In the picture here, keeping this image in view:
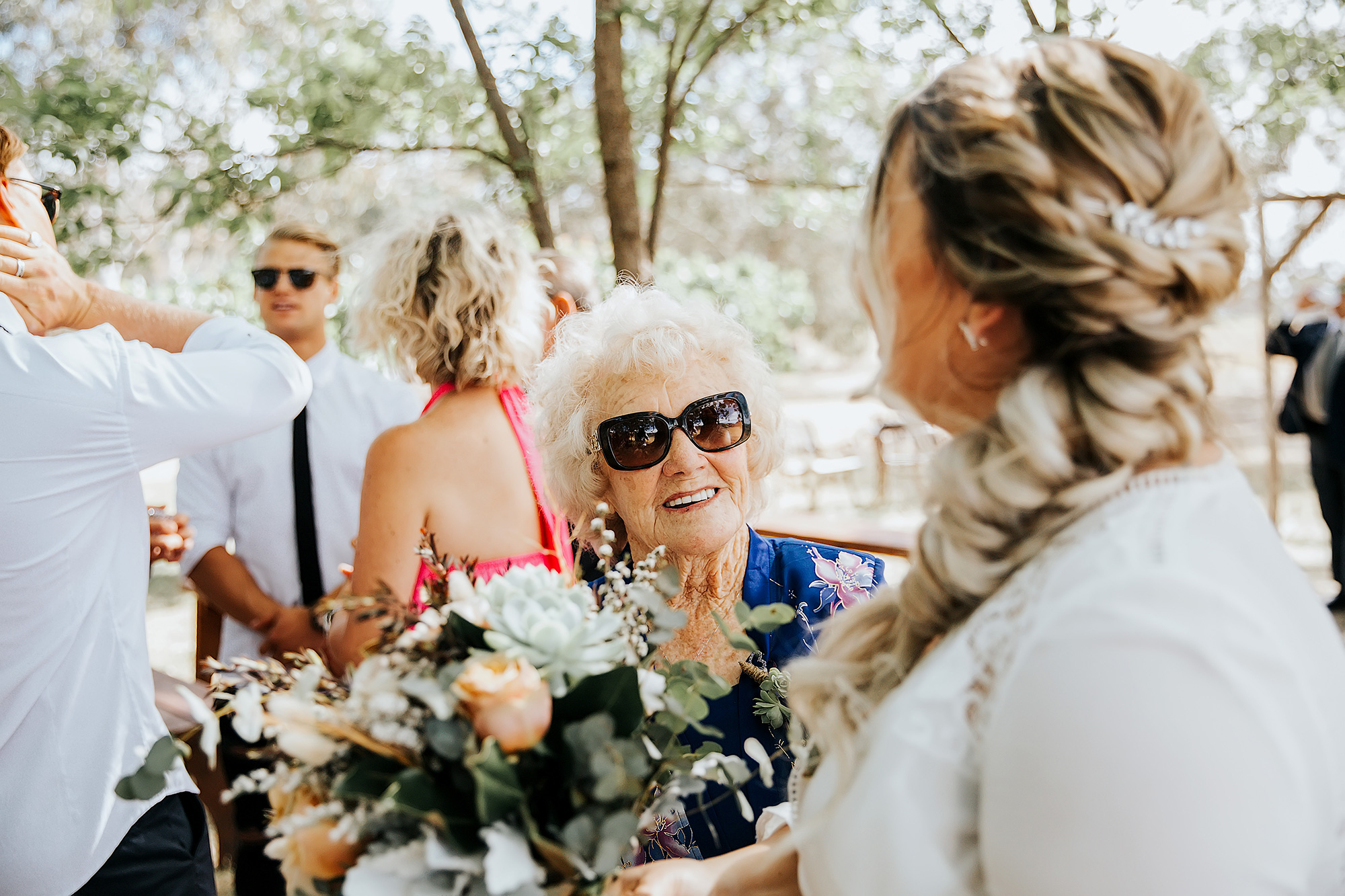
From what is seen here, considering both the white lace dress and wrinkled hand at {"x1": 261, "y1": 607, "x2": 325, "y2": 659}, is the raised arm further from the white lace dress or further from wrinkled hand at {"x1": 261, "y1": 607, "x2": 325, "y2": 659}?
the white lace dress

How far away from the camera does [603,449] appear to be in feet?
7.25

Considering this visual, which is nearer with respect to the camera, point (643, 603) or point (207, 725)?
point (207, 725)

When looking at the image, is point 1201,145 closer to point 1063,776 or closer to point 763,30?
point 1063,776

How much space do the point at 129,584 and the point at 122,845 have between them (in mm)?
513

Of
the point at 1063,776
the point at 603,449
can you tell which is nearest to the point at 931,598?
the point at 1063,776

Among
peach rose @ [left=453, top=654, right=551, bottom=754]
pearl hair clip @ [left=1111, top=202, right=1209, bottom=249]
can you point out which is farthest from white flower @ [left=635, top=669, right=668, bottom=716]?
pearl hair clip @ [left=1111, top=202, right=1209, bottom=249]

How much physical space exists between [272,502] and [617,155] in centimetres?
202

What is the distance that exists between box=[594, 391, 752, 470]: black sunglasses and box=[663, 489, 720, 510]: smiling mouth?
10cm

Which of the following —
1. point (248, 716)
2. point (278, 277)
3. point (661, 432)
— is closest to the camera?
point (248, 716)

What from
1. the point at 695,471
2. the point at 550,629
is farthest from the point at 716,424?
the point at 550,629

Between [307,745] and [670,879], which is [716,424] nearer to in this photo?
[670,879]

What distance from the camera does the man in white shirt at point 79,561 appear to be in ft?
5.72

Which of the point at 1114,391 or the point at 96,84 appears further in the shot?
the point at 96,84

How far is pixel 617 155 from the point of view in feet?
13.4
